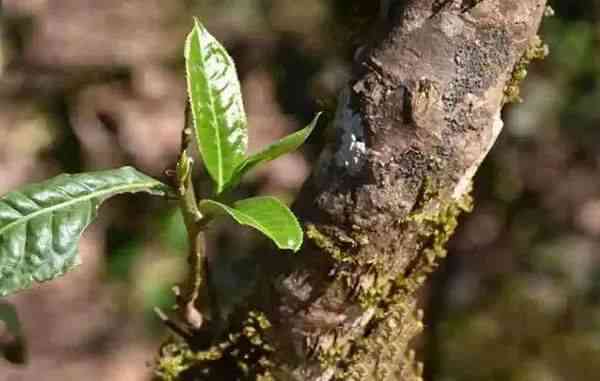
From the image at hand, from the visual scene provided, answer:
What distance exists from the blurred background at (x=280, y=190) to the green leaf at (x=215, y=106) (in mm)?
764

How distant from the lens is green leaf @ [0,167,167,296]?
1014mm

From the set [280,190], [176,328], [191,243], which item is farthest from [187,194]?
[280,190]

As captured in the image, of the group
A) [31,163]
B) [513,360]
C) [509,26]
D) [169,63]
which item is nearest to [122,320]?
[31,163]

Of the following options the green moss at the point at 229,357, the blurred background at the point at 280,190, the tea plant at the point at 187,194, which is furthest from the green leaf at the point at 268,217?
the blurred background at the point at 280,190

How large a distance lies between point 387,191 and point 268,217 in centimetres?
9

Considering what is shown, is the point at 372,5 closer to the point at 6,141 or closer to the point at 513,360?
the point at 513,360

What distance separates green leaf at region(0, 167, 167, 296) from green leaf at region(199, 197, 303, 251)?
0.17ft

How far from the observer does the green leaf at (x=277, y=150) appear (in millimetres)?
997

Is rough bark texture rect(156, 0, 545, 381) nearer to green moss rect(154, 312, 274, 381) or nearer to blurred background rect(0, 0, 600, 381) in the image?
green moss rect(154, 312, 274, 381)

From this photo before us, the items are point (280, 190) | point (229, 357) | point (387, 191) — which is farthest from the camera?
point (280, 190)

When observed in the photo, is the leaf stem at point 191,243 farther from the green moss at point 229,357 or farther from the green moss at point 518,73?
the green moss at point 518,73

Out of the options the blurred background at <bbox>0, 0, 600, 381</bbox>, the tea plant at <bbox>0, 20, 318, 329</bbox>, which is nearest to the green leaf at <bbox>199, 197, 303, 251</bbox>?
the tea plant at <bbox>0, 20, 318, 329</bbox>

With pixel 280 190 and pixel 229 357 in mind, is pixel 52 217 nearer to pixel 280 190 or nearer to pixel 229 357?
pixel 229 357

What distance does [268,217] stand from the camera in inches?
39.3
